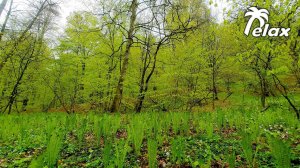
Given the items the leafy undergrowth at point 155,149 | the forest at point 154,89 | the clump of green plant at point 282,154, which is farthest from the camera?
the forest at point 154,89

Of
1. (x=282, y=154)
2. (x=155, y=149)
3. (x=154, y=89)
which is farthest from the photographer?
(x=154, y=89)

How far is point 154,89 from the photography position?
44.5 feet

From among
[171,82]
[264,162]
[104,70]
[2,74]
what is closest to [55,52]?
[2,74]

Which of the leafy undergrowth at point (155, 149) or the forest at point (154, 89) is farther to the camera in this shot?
the forest at point (154, 89)

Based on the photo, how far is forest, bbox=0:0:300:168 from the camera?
2572 mm

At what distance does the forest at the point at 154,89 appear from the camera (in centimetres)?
257

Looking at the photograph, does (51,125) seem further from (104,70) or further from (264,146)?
(104,70)

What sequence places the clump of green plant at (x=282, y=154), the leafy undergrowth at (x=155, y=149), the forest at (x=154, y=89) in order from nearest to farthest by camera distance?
the clump of green plant at (x=282, y=154) → the leafy undergrowth at (x=155, y=149) → the forest at (x=154, y=89)

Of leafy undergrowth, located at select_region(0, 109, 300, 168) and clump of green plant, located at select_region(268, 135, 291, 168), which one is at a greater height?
clump of green plant, located at select_region(268, 135, 291, 168)

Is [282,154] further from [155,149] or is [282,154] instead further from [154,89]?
[154,89]

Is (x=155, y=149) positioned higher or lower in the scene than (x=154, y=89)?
lower

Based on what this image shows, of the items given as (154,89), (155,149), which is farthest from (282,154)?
(154,89)

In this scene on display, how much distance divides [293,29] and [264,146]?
3611mm

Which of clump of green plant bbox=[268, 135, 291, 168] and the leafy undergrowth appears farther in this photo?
the leafy undergrowth
